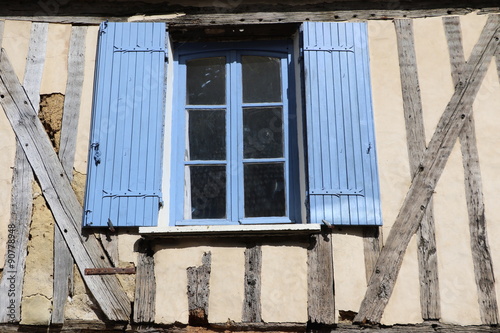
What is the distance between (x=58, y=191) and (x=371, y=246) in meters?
1.96

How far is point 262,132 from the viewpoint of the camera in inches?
168

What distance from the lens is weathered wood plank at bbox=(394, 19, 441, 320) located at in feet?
12.2

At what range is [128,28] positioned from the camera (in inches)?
170

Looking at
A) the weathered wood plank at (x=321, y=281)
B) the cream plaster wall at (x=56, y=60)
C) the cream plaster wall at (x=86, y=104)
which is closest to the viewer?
the weathered wood plank at (x=321, y=281)

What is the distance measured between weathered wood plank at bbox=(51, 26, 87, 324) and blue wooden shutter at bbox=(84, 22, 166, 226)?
0.45 feet

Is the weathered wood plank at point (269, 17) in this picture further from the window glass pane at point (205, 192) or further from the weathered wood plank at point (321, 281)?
the weathered wood plank at point (321, 281)

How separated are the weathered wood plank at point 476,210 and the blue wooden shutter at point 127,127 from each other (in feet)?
6.28

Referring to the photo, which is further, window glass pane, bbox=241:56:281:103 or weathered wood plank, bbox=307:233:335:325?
window glass pane, bbox=241:56:281:103

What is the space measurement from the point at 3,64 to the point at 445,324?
3.26 meters

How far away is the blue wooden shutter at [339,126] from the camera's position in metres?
3.87

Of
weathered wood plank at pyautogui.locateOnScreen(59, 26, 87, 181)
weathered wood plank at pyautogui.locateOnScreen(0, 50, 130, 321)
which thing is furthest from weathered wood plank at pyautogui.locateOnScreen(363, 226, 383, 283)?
weathered wood plank at pyautogui.locateOnScreen(59, 26, 87, 181)

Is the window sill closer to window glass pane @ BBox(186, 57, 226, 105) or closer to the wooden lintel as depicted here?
the wooden lintel

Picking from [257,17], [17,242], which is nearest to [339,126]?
[257,17]

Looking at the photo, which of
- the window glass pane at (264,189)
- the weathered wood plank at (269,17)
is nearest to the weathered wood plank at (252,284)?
the window glass pane at (264,189)
